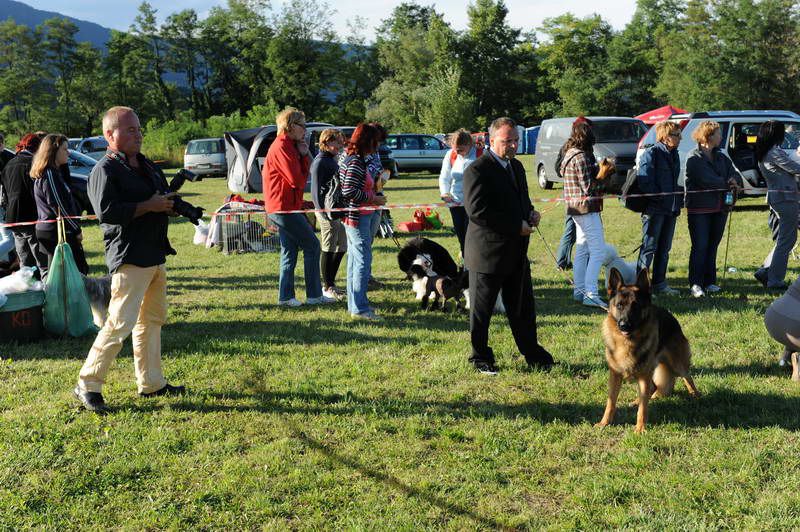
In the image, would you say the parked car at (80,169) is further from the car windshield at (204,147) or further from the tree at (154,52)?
the tree at (154,52)

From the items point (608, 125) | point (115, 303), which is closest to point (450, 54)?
point (608, 125)

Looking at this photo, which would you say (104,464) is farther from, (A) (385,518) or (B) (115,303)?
(A) (385,518)

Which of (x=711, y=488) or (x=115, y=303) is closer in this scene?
(x=711, y=488)

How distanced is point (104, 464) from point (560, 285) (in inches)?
215

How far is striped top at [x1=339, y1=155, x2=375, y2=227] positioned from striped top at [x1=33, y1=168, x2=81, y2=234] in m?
2.54

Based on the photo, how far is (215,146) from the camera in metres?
25.5

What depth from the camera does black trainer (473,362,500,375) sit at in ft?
15.7

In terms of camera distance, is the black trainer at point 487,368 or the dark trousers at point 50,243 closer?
the black trainer at point 487,368

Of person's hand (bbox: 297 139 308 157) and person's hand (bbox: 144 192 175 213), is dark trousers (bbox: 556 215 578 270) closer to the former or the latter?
person's hand (bbox: 297 139 308 157)

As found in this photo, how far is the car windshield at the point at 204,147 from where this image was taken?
25.5 meters

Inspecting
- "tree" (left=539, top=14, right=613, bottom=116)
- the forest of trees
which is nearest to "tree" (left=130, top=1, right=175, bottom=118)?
the forest of trees

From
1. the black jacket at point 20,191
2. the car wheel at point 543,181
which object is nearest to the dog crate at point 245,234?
the black jacket at point 20,191

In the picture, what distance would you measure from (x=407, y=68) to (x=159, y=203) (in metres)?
59.2

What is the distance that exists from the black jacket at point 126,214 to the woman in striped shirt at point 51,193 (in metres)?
2.18
